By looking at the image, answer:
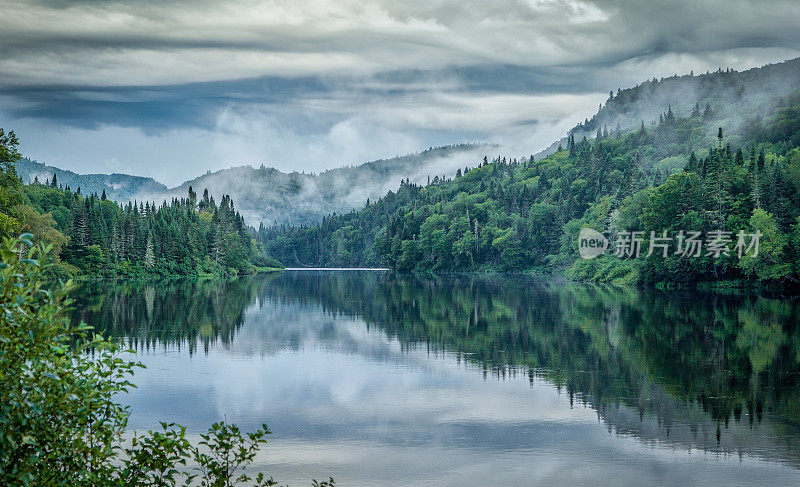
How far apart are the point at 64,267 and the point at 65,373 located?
5572 inches

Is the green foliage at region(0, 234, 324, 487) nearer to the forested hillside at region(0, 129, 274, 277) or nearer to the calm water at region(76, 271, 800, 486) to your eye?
the calm water at region(76, 271, 800, 486)

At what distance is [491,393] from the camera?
104 feet

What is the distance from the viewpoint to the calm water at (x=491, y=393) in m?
21.4

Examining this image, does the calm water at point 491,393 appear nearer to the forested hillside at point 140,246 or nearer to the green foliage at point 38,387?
the green foliage at point 38,387

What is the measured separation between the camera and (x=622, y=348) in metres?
44.5

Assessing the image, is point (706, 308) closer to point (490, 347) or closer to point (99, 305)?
point (490, 347)

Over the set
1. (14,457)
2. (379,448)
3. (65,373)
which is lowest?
(379,448)

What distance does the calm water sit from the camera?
21.4 meters

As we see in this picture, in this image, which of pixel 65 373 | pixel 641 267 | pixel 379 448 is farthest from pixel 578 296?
pixel 65 373

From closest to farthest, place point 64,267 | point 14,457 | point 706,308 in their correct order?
point 14,457, point 706,308, point 64,267

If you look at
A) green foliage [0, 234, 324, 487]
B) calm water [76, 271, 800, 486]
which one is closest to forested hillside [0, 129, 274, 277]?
calm water [76, 271, 800, 486]

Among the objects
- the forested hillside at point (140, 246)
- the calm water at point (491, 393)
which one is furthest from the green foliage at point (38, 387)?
the forested hillside at point (140, 246)

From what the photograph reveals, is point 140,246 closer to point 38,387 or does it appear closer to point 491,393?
point 491,393

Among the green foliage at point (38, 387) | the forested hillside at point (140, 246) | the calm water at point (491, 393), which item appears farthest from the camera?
the forested hillside at point (140, 246)
